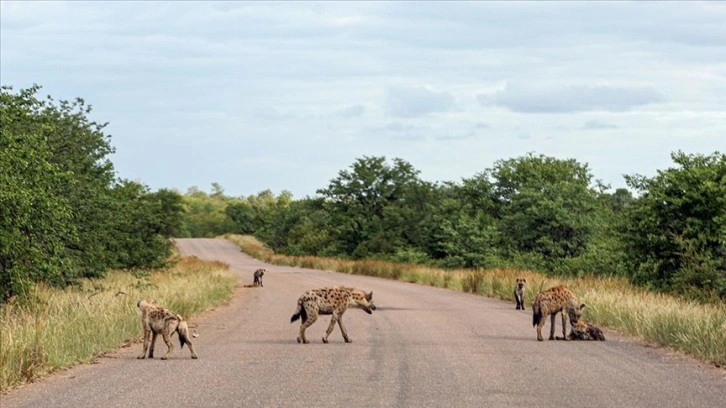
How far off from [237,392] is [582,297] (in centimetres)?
1640

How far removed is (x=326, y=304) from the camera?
19203 mm

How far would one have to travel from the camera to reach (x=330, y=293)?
19375 mm

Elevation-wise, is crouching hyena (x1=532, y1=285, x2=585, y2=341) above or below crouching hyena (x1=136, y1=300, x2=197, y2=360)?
above

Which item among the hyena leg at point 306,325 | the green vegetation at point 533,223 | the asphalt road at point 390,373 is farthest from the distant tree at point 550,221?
the hyena leg at point 306,325

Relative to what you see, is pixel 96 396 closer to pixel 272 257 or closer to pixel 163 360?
pixel 163 360

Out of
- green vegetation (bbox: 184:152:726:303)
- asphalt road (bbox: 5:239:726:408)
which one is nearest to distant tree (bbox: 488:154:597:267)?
green vegetation (bbox: 184:152:726:303)

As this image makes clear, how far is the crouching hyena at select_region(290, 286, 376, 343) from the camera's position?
18.9 metres

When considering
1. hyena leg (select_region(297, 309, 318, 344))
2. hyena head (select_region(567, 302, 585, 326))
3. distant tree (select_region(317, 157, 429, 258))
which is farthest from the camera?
distant tree (select_region(317, 157, 429, 258))

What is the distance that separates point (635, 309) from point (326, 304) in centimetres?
739

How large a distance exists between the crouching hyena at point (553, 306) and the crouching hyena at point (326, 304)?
3194mm

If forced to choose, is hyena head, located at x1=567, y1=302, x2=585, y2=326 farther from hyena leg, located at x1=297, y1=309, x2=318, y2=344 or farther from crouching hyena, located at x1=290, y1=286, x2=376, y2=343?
hyena leg, located at x1=297, y1=309, x2=318, y2=344

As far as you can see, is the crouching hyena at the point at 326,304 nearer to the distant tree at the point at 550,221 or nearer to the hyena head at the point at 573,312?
the hyena head at the point at 573,312

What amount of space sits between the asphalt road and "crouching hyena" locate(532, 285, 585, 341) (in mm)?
422

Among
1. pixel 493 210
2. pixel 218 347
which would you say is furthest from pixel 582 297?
pixel 493 210
